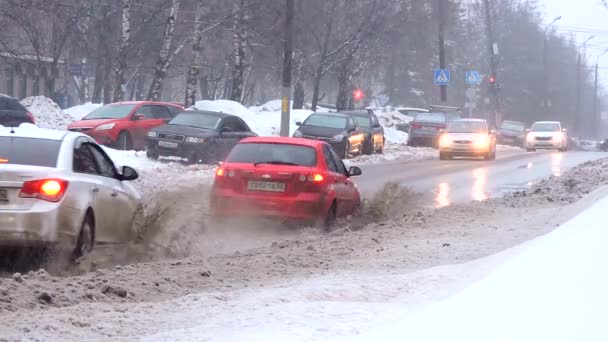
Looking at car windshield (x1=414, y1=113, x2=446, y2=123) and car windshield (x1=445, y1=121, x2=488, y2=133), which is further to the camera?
car windshield (x1=414, y1=113, x2=446, y2=123)

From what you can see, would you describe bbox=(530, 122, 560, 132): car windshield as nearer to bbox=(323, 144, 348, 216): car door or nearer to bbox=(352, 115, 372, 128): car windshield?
bbox=(352, 115, 372, 128): car windshield

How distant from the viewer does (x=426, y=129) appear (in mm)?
42844

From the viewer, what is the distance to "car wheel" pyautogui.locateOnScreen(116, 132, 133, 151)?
26734mm

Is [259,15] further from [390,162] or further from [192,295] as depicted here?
[192,295]

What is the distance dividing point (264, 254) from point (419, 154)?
1098 inches

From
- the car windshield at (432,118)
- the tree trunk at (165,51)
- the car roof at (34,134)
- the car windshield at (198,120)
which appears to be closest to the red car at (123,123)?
the car windshield at (198,120)

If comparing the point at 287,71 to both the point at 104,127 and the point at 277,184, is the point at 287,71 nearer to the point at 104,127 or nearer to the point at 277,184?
the point at 104,127

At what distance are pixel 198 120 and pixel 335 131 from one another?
22.1ft

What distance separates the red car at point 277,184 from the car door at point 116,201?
2092 mm

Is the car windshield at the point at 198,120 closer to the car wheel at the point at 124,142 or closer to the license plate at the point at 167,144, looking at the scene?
the license plate at the point at 167,144

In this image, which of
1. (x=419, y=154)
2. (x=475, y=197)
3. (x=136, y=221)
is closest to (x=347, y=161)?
(x=419, y=154)

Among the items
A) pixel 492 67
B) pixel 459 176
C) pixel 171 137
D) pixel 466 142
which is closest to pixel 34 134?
pixel 171 137

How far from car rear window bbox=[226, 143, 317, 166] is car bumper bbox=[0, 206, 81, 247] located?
4.57 meters

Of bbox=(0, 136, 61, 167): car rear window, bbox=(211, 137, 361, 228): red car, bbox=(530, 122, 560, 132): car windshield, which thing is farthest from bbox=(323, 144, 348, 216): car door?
bbox=(530, 122, 560, 132): car windshield
